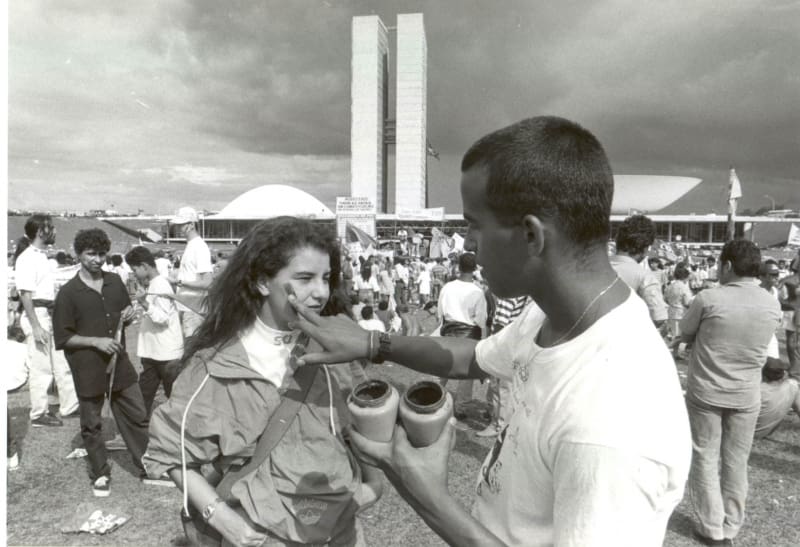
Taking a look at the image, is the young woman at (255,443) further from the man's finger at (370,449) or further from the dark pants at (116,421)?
the dark pants at (116,421)

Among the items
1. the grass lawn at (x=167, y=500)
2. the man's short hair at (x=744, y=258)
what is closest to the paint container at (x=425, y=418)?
the grass lawn at (x=167, y=500)

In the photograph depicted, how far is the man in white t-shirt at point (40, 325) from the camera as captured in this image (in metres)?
5.75

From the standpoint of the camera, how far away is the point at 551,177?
106cm

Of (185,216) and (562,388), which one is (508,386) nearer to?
(562,388)

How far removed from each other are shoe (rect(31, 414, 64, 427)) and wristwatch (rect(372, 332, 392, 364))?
217 inches

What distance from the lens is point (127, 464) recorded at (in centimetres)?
507

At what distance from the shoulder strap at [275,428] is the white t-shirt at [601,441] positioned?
36.5 inches

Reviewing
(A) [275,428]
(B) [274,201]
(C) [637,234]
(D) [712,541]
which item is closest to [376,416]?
(A) [275,428]

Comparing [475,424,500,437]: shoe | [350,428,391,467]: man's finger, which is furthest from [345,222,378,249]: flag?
[350,428,391,467]: man's finger

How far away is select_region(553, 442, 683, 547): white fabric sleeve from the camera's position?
0.89 metres

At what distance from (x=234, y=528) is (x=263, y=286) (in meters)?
0.84

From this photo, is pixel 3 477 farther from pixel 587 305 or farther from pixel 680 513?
pixel 680 513

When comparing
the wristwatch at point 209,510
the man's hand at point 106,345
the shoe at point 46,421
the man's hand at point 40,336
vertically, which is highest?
A: the man's hand at point 106,345

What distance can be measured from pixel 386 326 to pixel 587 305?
26.4 feet
